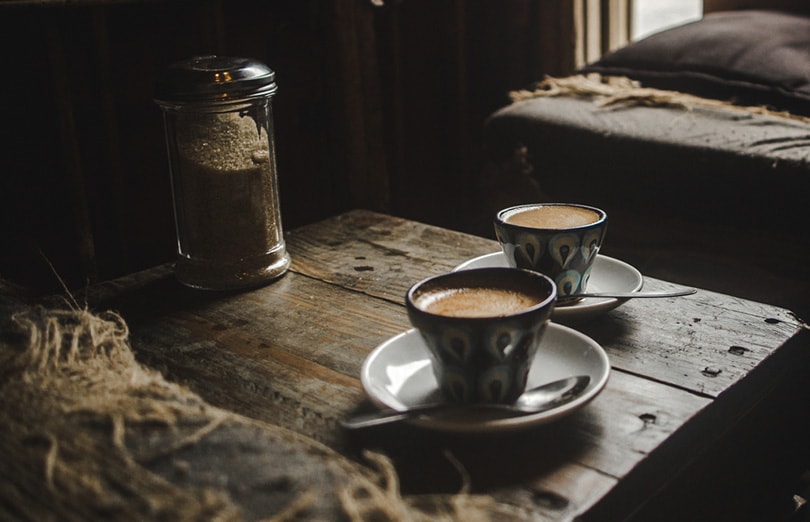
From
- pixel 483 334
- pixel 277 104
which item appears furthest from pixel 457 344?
pixel 277 104

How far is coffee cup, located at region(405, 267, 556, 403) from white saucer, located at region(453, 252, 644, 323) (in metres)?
0.14

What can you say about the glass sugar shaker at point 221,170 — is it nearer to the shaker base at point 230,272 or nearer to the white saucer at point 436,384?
the shaker base at point 230,272

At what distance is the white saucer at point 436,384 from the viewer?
1.92ft

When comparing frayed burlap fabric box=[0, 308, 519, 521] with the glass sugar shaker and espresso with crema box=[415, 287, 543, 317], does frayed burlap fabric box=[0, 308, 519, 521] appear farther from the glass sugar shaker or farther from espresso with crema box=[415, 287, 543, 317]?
the glass sugar shaker

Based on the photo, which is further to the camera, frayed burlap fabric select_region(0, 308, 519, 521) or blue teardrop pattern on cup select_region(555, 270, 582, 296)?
blue teardrop pattern on cup select_region(555, 270, 582, 296)

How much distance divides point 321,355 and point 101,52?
879mm

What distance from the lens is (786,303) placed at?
1.33 metres

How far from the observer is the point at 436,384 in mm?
665

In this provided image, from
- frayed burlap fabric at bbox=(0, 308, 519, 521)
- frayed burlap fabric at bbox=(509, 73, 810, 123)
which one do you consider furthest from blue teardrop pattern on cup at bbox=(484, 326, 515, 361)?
frayed burlap fabric at bbox=(509, 73, 810, 123)

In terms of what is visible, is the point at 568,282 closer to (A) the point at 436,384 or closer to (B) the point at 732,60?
(A) the point at 436,384

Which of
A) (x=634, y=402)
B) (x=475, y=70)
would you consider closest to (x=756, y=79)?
(x=475, y=70)

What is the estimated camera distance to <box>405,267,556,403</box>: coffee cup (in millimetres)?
594

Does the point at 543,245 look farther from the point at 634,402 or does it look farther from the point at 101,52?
the point at 101,52

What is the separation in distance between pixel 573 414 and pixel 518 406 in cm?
6
